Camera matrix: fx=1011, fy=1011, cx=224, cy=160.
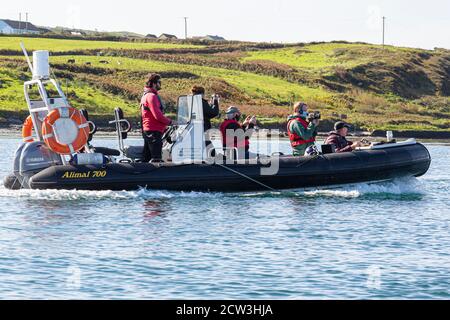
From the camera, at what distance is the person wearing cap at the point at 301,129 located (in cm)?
1906

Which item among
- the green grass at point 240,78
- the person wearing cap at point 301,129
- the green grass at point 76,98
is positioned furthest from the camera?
the green grass at point 240,78

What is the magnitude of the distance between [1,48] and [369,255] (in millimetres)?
60699

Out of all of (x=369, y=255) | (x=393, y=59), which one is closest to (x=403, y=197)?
(x=369, y=255)

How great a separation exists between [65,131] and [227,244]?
5.12 m

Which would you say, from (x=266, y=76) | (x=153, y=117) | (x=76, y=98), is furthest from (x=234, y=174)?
(x=266, y=76)

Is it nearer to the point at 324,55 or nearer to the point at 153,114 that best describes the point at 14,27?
the point at 324,55

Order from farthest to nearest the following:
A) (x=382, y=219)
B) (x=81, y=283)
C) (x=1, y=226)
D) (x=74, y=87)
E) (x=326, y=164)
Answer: (x=74, y=87) → (x=326, y=164) → (x=382, y=219) → (x=1, y=226) → (x=81, y=283)

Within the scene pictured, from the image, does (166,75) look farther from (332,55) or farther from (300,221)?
(300,221)

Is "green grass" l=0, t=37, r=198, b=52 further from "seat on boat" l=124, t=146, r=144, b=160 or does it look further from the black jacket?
the black jacket

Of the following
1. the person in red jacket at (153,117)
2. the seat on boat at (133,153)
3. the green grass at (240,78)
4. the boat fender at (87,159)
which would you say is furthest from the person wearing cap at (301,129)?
the green grass at (240,78)

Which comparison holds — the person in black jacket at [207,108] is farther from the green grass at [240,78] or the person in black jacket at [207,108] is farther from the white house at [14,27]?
the white house at [14,27]

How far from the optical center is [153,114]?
18.0 m

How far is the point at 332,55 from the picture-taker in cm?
8838

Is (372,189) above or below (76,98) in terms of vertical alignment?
below
